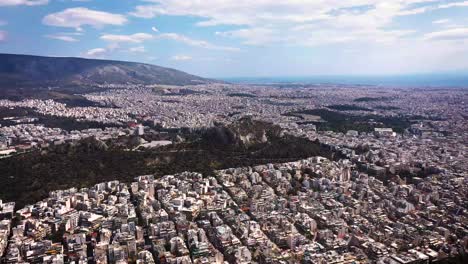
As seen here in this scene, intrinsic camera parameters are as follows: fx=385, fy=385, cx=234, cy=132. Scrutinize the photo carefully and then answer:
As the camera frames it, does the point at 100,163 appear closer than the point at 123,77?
Yes

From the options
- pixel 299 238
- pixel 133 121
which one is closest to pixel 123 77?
pixel 133 121

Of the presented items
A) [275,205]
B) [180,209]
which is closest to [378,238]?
[275,205]

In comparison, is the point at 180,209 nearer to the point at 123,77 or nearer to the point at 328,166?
the point at 328,166

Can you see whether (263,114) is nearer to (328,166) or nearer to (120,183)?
(328,166)

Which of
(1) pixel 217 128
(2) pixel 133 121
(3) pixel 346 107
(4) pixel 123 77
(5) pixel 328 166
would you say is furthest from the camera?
(4) pixel 123 77

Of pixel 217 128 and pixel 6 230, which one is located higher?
pixel 217 128

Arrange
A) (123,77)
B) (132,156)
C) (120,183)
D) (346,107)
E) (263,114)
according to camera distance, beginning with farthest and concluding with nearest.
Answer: (123,77) < (346,107) < (263,114) < (132,156) < (120,183)
